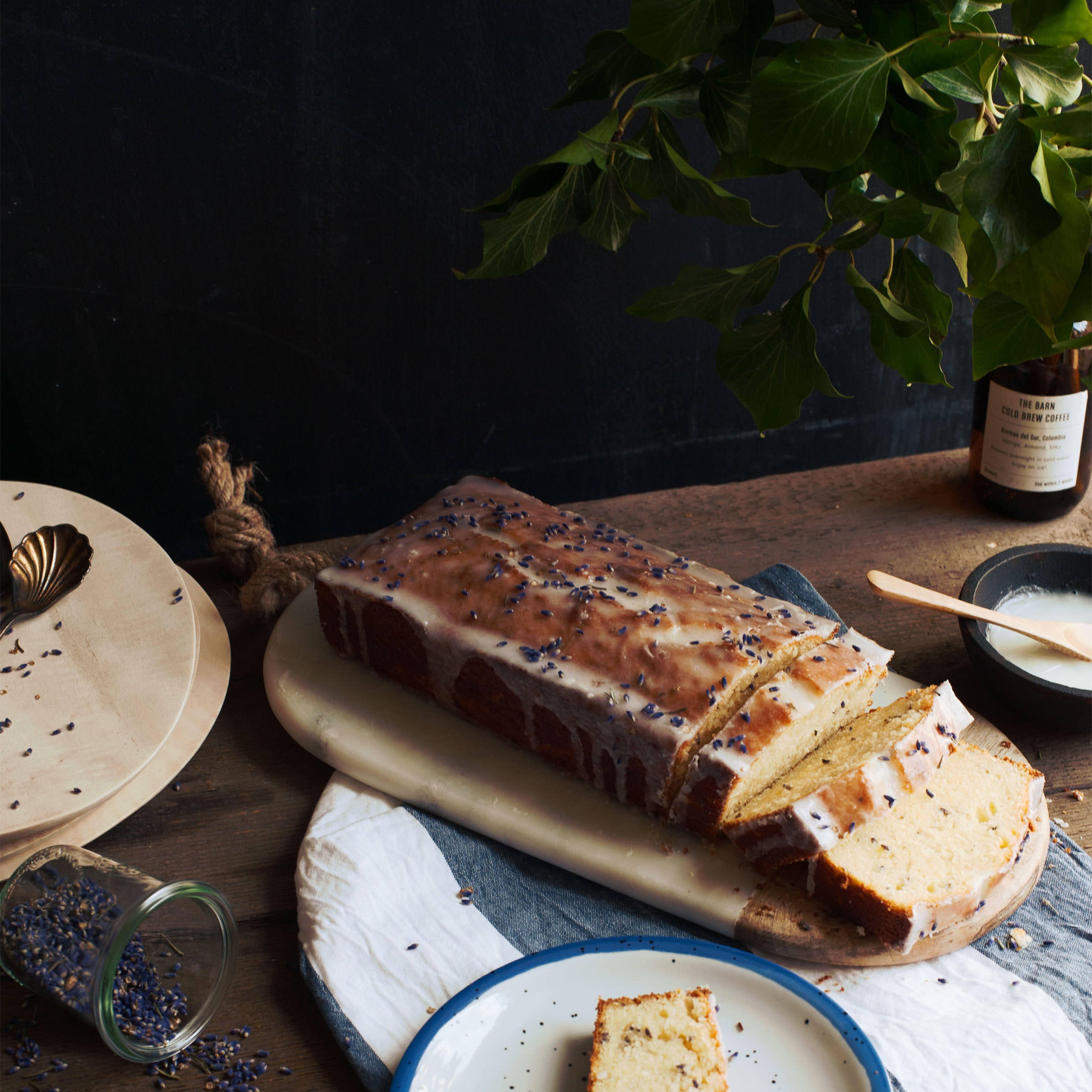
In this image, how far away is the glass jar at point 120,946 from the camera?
131cm

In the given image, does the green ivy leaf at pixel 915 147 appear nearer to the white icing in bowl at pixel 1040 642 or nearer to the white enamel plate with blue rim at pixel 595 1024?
the white icing in bowl at pixel 1040 642

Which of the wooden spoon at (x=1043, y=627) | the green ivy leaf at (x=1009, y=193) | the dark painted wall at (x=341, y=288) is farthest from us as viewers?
the dark painted wall at (x=341, y=288)

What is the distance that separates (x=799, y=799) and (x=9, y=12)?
1878mm

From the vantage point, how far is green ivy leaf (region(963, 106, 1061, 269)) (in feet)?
3.39

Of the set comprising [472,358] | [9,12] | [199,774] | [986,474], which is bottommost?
[199,774]

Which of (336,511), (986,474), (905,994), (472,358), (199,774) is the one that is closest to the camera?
(905,994)

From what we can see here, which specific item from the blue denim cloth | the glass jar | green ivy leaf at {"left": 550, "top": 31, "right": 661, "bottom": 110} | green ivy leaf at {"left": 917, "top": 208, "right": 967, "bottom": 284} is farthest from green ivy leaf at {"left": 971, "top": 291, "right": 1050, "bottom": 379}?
the glass jar

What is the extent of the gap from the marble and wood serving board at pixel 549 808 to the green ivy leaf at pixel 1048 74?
0.99 meters

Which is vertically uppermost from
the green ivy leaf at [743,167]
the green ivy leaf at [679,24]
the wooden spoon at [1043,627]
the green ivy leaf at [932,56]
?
the green ivy leaf at [679,24]

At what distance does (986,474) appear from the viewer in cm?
223

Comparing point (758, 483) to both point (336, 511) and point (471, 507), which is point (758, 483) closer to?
point (471, 507)

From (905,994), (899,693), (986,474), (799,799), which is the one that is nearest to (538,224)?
(799,799)

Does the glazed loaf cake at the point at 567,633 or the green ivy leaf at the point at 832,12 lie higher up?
the green ivy leaf at the point at 832,12

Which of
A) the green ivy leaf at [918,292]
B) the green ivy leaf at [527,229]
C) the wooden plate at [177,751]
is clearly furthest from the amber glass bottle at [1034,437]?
the wooden plate at [177,751]
